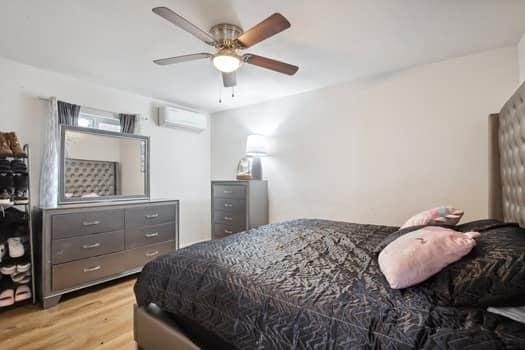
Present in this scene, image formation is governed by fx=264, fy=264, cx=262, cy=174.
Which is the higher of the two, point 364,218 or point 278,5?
point 278,5

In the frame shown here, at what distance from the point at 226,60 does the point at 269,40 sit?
45cm

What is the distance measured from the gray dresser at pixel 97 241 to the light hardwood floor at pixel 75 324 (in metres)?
0.16

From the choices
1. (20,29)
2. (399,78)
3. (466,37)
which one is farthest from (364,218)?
(20,29)

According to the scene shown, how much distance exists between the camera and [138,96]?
137 inches

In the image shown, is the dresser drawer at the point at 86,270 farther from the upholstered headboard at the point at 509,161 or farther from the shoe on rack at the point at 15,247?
the upholstered headboard at the point at 509,161

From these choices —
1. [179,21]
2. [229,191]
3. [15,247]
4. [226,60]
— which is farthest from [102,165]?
[179,21]

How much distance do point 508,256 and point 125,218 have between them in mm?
3061

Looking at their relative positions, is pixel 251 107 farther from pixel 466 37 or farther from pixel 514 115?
pixel 514 115

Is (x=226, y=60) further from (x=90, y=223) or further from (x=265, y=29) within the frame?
(x=90, y=223)

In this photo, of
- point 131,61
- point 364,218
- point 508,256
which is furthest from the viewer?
point 364,218

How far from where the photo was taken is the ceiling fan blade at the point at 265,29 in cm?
149

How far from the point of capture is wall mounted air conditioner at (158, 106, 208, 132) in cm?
363

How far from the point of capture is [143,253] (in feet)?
9.93

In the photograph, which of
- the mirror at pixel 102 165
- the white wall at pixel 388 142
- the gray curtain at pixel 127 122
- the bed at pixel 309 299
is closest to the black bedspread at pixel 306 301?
the bed at pixel 309 299
